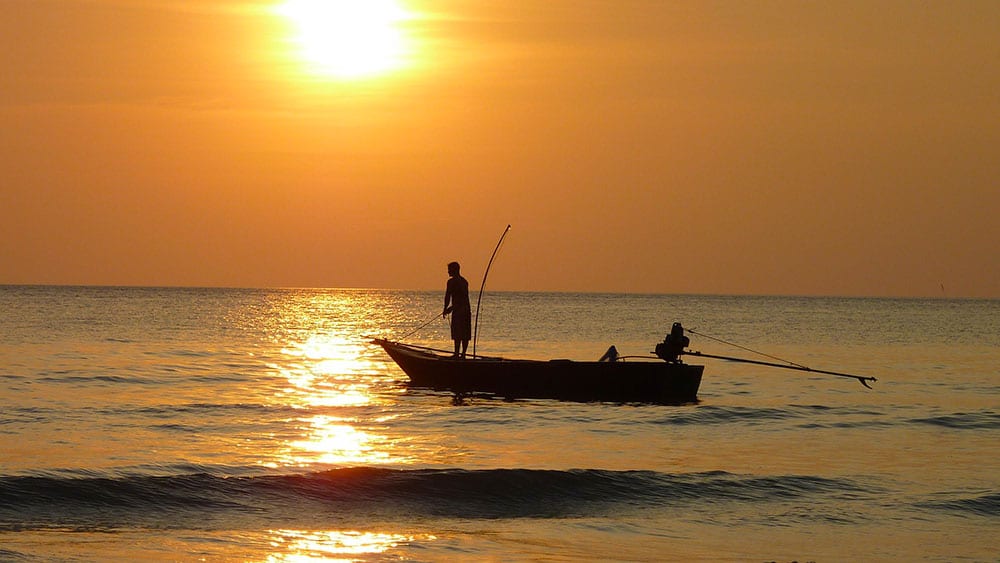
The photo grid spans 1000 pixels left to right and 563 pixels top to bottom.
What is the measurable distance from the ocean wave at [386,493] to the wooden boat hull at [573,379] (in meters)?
7.40

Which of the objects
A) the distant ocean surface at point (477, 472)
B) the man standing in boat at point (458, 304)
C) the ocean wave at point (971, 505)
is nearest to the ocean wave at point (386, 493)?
the distant ocean surface at point (477, 472)

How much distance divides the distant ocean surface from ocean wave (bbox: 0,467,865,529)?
38mm

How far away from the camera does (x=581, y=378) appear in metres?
24.0

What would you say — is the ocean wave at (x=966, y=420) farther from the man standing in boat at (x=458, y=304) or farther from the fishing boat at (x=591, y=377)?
the man standing in boat at (x=458, y=304)

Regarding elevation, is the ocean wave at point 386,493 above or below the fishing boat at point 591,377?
below

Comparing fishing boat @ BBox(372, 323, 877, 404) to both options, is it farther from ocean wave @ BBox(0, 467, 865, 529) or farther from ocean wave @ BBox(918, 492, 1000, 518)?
ocean wave @ BBox(918, 492, 1000, 518)

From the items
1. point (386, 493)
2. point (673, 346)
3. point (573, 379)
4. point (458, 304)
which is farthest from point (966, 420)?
point (386, 493)

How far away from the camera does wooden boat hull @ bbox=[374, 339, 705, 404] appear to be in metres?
23.6

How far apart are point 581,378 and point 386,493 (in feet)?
31.2

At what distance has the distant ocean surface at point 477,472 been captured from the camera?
40.9 feet

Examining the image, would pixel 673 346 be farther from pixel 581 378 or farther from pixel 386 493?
pixel 386 493

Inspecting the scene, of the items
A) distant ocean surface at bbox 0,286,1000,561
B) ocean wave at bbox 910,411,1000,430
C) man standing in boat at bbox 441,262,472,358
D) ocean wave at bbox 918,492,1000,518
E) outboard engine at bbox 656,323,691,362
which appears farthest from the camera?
man standing in boat at bbox 441,262,472,358

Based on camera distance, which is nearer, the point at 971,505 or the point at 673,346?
the point at 971,505

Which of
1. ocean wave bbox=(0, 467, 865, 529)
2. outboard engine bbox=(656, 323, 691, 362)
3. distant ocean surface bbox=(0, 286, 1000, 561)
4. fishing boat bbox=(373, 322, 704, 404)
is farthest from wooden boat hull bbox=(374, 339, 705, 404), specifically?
ocean wave bbox=(0, 467, 865, 529)
